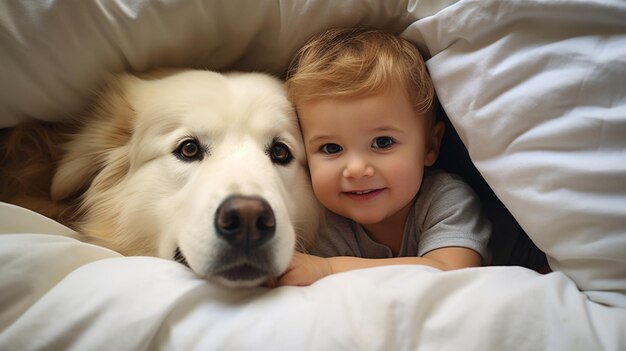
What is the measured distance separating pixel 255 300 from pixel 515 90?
63 cm

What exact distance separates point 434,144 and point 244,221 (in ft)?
2.12

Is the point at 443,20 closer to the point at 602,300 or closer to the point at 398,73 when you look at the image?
the point at 398,73

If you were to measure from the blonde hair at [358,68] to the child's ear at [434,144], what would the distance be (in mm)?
102

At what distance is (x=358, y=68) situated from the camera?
113cm

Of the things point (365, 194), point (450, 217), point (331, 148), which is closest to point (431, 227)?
point (450, 217)

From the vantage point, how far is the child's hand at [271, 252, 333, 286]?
91 centimetres

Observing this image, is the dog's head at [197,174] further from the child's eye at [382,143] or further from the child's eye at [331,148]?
the child's eye at [382,143]

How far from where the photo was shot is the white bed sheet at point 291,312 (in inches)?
27.5

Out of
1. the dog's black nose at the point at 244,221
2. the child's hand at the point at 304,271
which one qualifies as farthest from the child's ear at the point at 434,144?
the dog's black nose at the point at 244,221

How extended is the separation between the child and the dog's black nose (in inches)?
11.0

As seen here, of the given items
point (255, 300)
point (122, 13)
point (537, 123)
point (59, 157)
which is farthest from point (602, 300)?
point (59, 157)

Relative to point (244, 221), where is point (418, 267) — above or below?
below

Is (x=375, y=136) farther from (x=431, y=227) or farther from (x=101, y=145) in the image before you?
(x=101, y=145)

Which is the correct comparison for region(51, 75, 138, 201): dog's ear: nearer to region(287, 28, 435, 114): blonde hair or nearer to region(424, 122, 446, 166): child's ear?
region(287, 28, 435, 114): blonde hair
